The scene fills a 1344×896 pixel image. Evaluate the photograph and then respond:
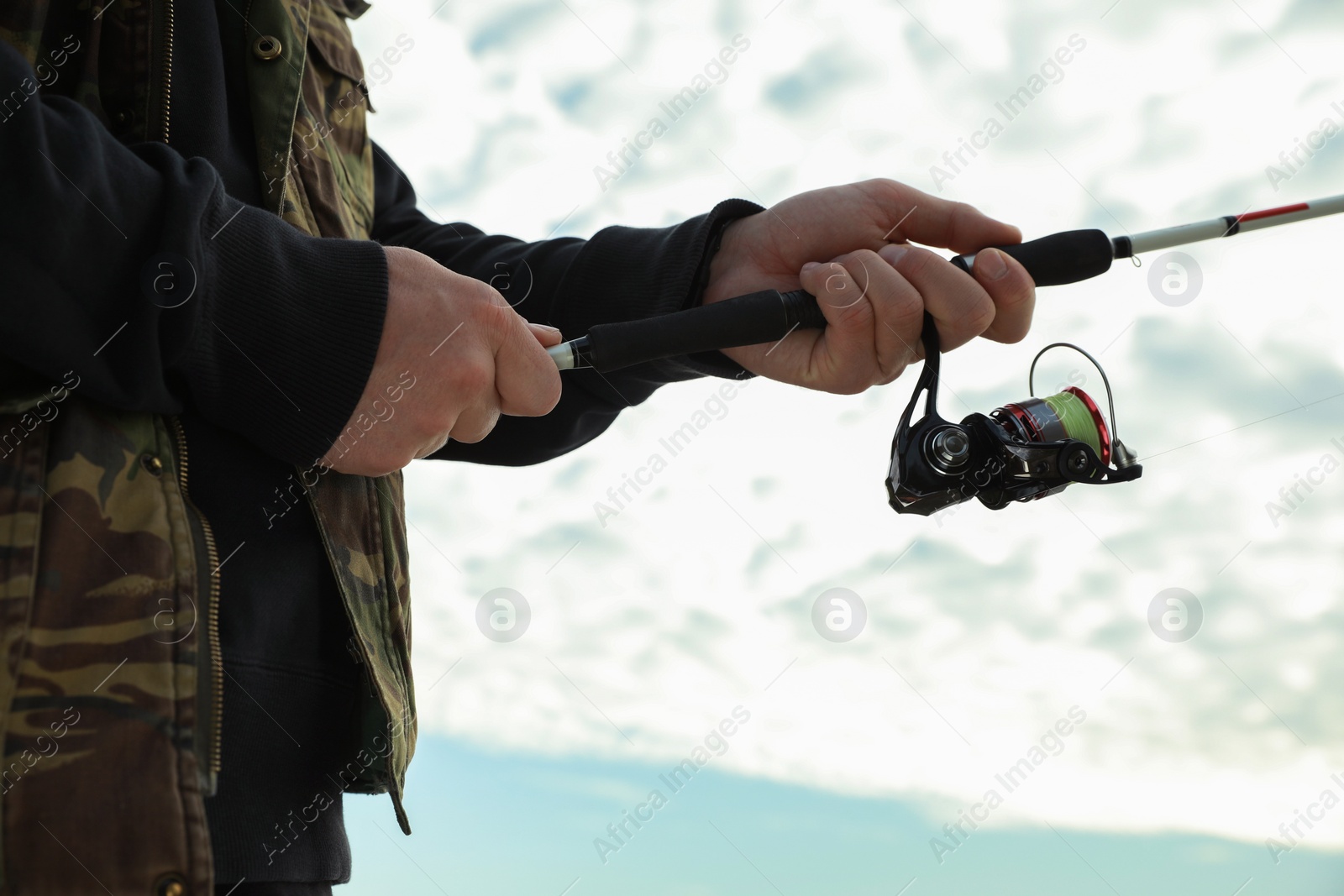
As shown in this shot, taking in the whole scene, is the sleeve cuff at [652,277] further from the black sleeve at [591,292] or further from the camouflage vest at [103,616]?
the camouflage vest at [103,616]

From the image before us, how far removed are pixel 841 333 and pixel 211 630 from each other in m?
1.04

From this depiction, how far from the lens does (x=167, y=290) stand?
111 cm

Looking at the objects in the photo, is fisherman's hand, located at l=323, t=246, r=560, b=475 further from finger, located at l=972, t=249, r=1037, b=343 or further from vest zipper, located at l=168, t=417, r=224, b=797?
finger, located at l=972, t=249, r=1037, b=343

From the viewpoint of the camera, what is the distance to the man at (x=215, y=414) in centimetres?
106

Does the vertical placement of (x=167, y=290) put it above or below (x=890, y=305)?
above

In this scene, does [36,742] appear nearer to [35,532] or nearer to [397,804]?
[35,532]

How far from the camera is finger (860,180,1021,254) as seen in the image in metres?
1.86

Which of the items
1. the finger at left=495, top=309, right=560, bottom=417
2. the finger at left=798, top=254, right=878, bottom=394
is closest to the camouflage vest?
the finger at left=495, top=309, right=560, bottom=417

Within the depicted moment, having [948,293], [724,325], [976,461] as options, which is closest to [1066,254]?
[948,293]

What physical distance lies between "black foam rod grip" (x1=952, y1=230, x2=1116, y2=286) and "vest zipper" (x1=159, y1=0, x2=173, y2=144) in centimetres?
129

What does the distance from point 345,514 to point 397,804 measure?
1.28ft

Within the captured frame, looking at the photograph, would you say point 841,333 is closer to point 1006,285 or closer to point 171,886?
point 1006,285

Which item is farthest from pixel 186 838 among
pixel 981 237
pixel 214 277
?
pixel 981 237

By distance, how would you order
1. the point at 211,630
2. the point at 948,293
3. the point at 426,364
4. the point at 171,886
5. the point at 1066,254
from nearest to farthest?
the point at 171,886
the point at 211,630
the point at 426,364
the point at 948,293
the point at 1066,254
